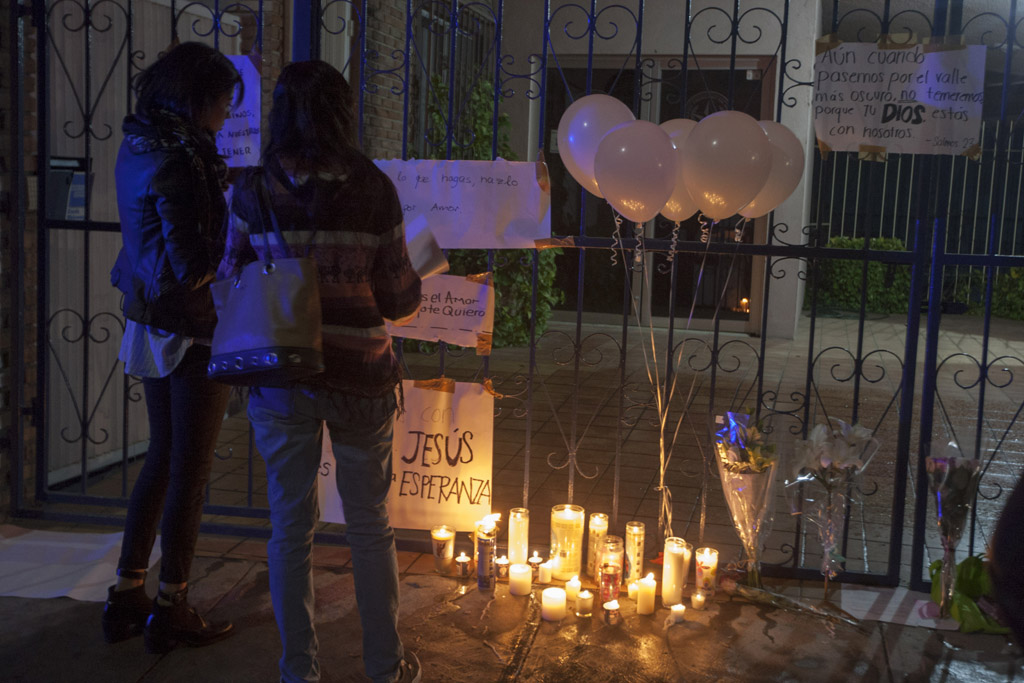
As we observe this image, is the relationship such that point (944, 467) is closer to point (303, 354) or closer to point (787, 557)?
point (787, 557)

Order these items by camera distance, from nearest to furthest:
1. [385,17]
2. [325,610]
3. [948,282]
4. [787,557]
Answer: [325,610] < [787,557] < [385,17] < [948,282]

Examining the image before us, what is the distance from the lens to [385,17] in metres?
7.21

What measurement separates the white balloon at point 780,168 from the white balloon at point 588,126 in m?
0.50

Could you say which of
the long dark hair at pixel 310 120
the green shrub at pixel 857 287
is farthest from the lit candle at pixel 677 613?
the green shrub at pixel 857 287

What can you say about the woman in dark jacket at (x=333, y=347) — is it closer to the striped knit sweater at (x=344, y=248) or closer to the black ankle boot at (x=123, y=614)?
the striped knit sweater at (x=344, y=248)

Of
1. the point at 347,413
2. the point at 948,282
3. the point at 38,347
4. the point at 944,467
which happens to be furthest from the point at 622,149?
the point at 948,282

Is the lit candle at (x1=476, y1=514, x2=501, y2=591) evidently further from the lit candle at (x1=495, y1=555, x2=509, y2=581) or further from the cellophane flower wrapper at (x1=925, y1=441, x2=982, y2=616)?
the cellophane flower wrapper at (x1=925, y1=441, x2=982, y2=616)

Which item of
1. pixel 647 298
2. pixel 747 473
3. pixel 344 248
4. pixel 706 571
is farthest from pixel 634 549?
pixel 647 298

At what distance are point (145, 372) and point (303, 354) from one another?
79 cm

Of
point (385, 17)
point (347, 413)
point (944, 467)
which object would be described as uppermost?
point (385, 17)

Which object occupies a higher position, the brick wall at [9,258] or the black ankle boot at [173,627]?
the brick wall at [9,258]

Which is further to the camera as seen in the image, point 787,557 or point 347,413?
point 787,557

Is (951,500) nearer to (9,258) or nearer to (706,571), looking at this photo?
(706,571)

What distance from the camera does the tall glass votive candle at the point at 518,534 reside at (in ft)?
11.5
